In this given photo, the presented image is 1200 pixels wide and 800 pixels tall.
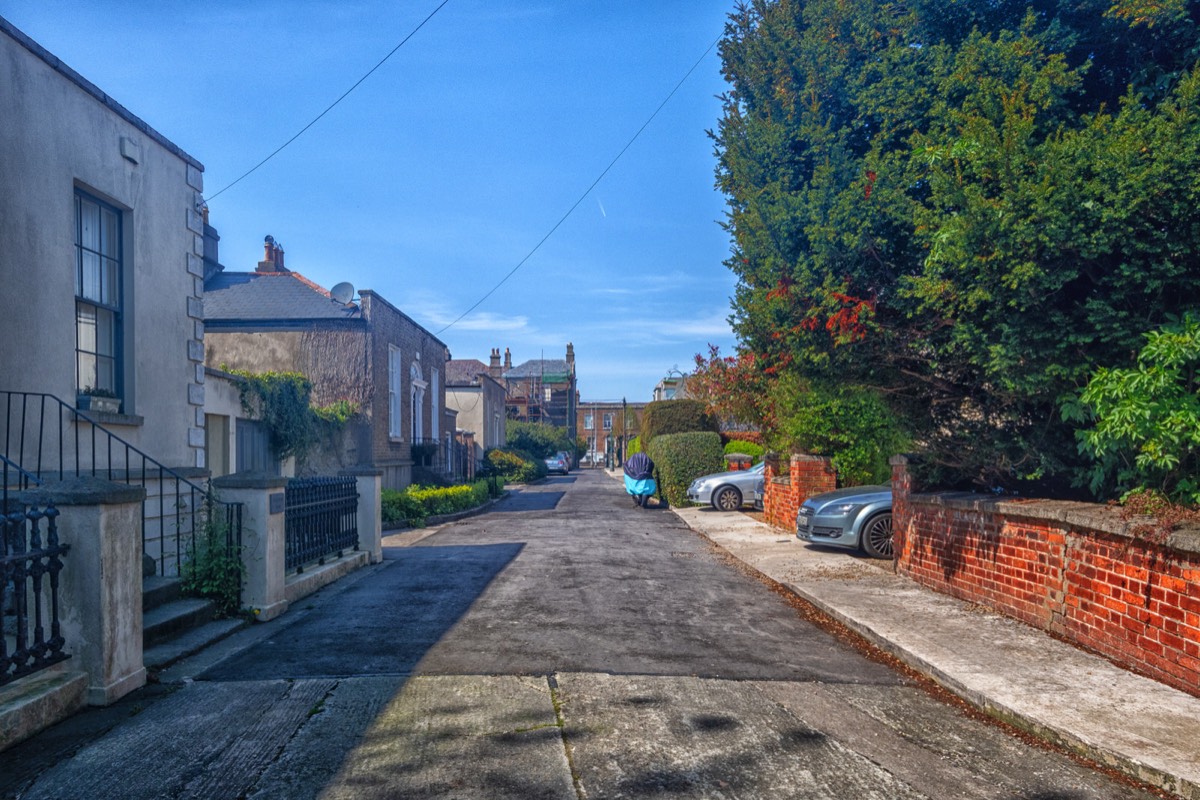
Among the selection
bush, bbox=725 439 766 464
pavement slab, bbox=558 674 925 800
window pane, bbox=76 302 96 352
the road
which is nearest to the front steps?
the road

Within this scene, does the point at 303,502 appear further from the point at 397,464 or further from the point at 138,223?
the point at 397,464

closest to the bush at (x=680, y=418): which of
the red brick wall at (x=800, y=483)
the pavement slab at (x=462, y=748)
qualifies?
the red brick wall at (x=800, y=483)

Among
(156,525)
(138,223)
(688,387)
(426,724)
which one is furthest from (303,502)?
(688,387)

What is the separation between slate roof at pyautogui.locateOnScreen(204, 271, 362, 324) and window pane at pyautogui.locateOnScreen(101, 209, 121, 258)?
11647mm

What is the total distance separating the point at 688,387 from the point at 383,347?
322 inches

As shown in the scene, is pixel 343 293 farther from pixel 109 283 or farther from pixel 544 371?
pixel 544 371

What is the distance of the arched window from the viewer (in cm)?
2463

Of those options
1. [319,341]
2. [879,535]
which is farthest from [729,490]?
[319,341]

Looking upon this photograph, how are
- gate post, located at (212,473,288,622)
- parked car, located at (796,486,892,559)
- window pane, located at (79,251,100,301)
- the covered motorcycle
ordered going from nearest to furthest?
gate post, located at (212,473,288,622) → window pane, located at (79,251,100,301) → parked car, located at (796,486,892,559) → the covered motorcycle

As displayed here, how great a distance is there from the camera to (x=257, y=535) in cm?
739

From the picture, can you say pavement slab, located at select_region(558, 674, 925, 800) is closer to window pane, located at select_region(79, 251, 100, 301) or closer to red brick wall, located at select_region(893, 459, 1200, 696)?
red brick wall, located at select_region(893, 459, 1200, 696)

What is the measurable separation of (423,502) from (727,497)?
7194 mm

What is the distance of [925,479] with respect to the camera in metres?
9.15

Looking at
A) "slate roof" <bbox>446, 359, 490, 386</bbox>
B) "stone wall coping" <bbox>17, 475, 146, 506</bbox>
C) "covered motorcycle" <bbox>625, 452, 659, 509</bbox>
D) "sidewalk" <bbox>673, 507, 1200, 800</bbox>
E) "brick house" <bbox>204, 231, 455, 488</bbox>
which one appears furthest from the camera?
"slate roof" <bbox>446, 359, 490, 386</bbox>
